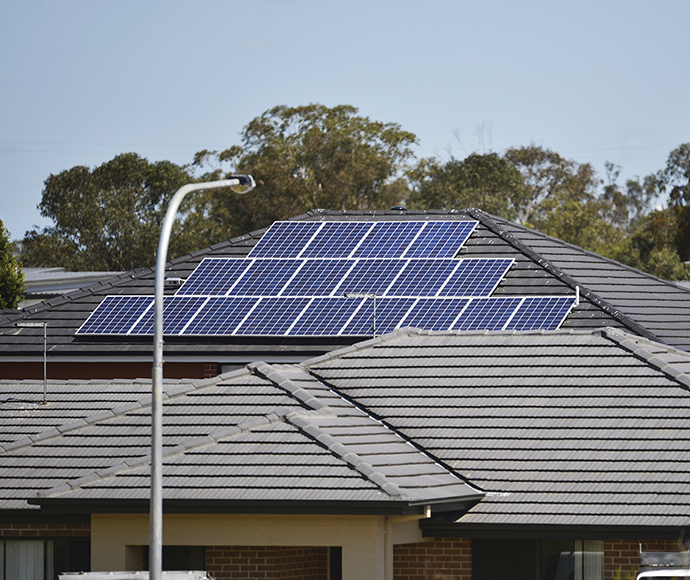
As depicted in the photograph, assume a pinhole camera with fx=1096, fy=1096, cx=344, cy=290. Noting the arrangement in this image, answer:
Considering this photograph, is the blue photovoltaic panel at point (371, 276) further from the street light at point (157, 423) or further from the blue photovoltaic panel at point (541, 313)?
the street light at point (157, 423)

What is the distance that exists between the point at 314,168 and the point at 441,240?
37530 millimetres

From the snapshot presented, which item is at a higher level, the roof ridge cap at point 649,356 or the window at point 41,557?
the roof ridge cap at point 649,356

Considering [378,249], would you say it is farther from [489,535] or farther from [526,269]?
[489,535]

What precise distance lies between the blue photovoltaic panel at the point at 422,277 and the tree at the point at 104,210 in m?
43.2

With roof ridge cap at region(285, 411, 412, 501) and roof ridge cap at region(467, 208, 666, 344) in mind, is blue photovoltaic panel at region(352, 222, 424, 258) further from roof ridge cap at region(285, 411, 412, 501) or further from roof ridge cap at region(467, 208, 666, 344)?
roof ridge cap at region(285, 411, 412, 501)

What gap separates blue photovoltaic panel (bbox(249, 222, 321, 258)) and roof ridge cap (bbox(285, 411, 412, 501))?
14.5 m

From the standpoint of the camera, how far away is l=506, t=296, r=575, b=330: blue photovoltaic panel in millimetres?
24047

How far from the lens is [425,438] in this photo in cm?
1556

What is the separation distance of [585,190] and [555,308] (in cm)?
5524

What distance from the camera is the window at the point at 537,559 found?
14.3 metres

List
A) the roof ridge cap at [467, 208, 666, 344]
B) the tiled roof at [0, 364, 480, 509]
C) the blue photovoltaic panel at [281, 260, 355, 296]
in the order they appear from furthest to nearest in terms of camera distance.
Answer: the blue photovoltaic panel at [281, 260, 355, 296]
the roof ridge cap at [467, 208, 666, 344]
the tiled roof at [0, 364, 480, 509]

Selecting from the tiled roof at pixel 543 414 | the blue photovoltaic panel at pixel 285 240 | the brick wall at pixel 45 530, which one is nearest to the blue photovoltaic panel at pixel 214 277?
the blue photovoltaic panel at pixel 285 240

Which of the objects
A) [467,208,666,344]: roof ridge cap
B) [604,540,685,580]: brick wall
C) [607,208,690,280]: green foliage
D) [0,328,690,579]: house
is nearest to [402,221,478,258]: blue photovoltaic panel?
[467,208,666,344]: roof ridge cap

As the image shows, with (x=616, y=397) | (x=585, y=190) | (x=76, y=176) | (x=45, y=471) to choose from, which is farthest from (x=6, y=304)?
(x=585, y=190)
